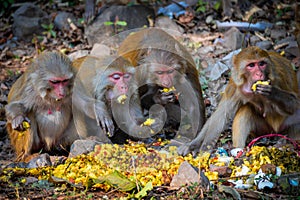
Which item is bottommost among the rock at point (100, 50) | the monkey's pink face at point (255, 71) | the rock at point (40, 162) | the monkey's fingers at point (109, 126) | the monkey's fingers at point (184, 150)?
the monkey's fingers at point (184, 150)

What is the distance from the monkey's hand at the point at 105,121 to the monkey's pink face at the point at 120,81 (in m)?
0.37

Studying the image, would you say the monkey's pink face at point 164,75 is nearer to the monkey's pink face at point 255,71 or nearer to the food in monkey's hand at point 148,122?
the food in monkey's hand at point 148,122

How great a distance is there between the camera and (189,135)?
8125mm

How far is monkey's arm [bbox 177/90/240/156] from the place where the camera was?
23.8 feet

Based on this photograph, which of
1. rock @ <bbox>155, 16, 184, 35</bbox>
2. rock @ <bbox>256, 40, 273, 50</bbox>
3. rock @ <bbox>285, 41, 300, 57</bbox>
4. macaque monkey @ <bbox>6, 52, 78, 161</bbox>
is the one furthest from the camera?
rock @ <bbox>155, 16, 184, 35</bbox>

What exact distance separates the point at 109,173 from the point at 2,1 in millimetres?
7367

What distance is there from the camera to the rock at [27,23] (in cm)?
1105

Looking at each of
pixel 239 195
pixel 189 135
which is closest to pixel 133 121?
pixel 189 135

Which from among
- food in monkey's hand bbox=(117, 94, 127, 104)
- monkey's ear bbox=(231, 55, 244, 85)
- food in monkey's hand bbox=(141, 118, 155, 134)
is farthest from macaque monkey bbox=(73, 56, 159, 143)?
monkey's ear bbox=(231, 55, 244, 85)

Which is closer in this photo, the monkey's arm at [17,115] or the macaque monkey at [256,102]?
the macaque monkey at [256,102]

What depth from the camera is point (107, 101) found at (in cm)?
780

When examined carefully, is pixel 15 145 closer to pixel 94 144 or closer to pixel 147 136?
pixel 94 144

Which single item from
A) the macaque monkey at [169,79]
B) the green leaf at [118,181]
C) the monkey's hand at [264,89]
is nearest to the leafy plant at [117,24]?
the macaque monkey at [169,79]

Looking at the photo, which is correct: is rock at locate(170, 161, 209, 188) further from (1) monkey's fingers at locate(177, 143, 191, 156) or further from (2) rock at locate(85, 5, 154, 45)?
(2) rock at locate(85, 5, 154, 45)
